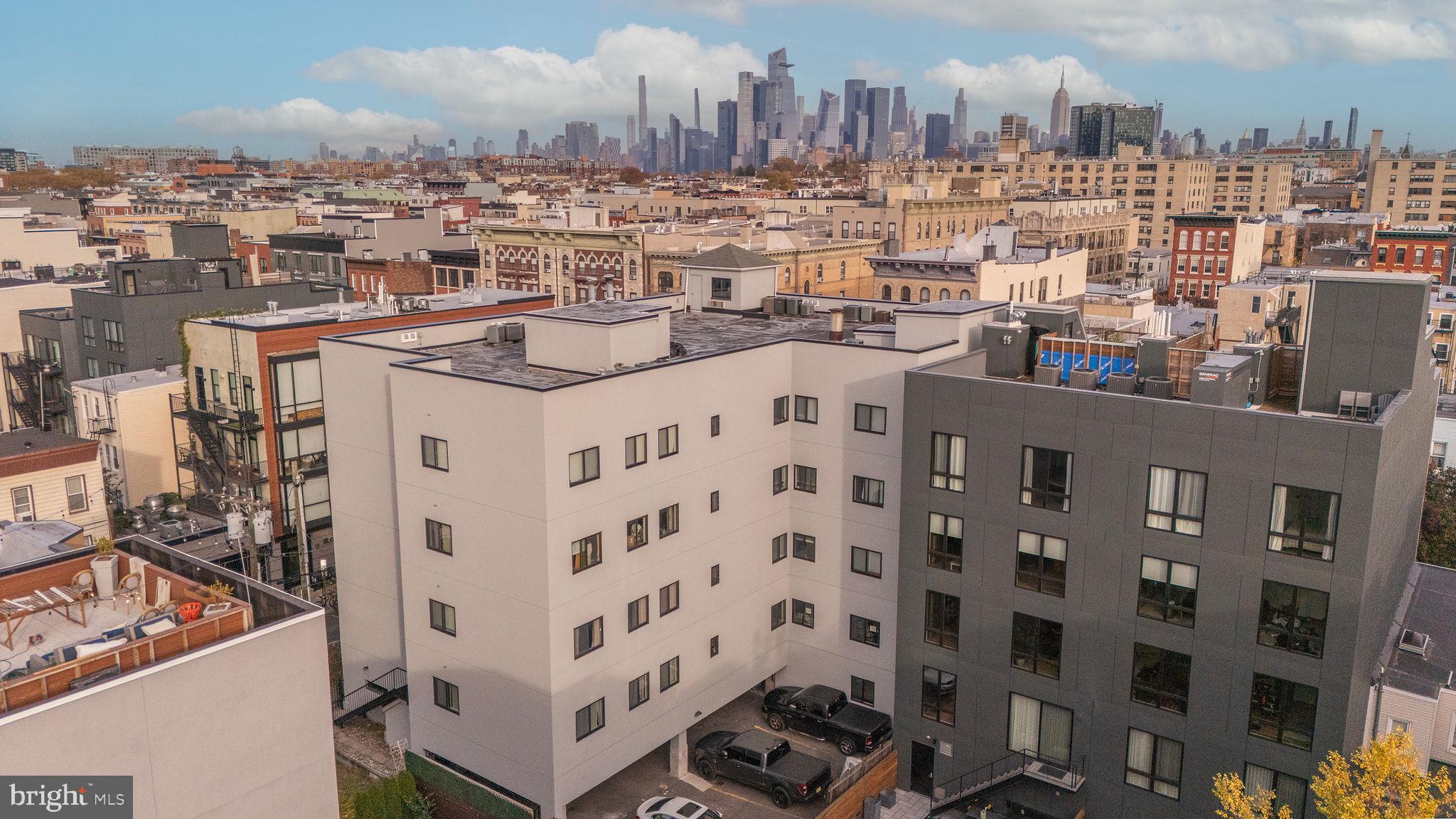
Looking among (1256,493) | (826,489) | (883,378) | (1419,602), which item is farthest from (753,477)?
(1419,602)

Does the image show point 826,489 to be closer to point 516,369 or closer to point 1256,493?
point 516,369

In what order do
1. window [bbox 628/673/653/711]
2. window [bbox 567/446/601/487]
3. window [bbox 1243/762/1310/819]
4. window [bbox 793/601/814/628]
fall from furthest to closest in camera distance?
window [bbox 793/601/814/628]
window [bbox 628/673/653/711]
window [bbox 567/446/601/487]
window [bbox 1243/762/1310/819]

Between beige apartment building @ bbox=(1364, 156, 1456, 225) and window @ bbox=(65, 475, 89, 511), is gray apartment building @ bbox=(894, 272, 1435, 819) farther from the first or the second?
beige apartment building @ bbox=(1364, 156, 1456, 225)

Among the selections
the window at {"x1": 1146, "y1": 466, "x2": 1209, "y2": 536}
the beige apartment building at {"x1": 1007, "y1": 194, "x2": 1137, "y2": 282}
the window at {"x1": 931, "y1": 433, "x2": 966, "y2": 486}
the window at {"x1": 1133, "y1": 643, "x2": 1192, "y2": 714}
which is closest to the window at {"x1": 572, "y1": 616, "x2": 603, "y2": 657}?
the window at {"x1": 931, "y1": 433, "x2": 966, "y2": 486}

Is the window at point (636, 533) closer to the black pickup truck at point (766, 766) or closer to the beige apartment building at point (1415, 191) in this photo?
the black pickup truck at point (766, 766)

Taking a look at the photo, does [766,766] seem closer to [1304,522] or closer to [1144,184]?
[1304,522]

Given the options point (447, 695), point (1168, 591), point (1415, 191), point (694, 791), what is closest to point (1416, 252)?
point (1415, 191)
